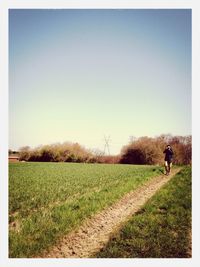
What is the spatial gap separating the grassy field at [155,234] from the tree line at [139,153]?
1.85m

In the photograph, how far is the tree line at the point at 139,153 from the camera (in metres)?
10.9

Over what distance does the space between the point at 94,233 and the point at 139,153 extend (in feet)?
32.6

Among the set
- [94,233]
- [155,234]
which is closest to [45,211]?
[94,233]

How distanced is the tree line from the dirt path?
233 centimetres

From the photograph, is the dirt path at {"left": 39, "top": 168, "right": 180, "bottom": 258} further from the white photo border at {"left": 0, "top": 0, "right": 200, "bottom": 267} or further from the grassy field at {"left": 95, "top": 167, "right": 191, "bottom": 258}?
the white photo border at {"left": 0, "top": 0, "right": 200, "bottom": 267}

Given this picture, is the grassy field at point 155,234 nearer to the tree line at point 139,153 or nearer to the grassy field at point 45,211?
the grassy field at point 45,211

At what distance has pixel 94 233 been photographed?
7.56m

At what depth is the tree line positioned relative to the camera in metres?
10.9

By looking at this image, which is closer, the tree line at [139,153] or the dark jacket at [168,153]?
the tree line at [139,153]

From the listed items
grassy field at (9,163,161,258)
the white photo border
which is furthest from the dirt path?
the white photo border
